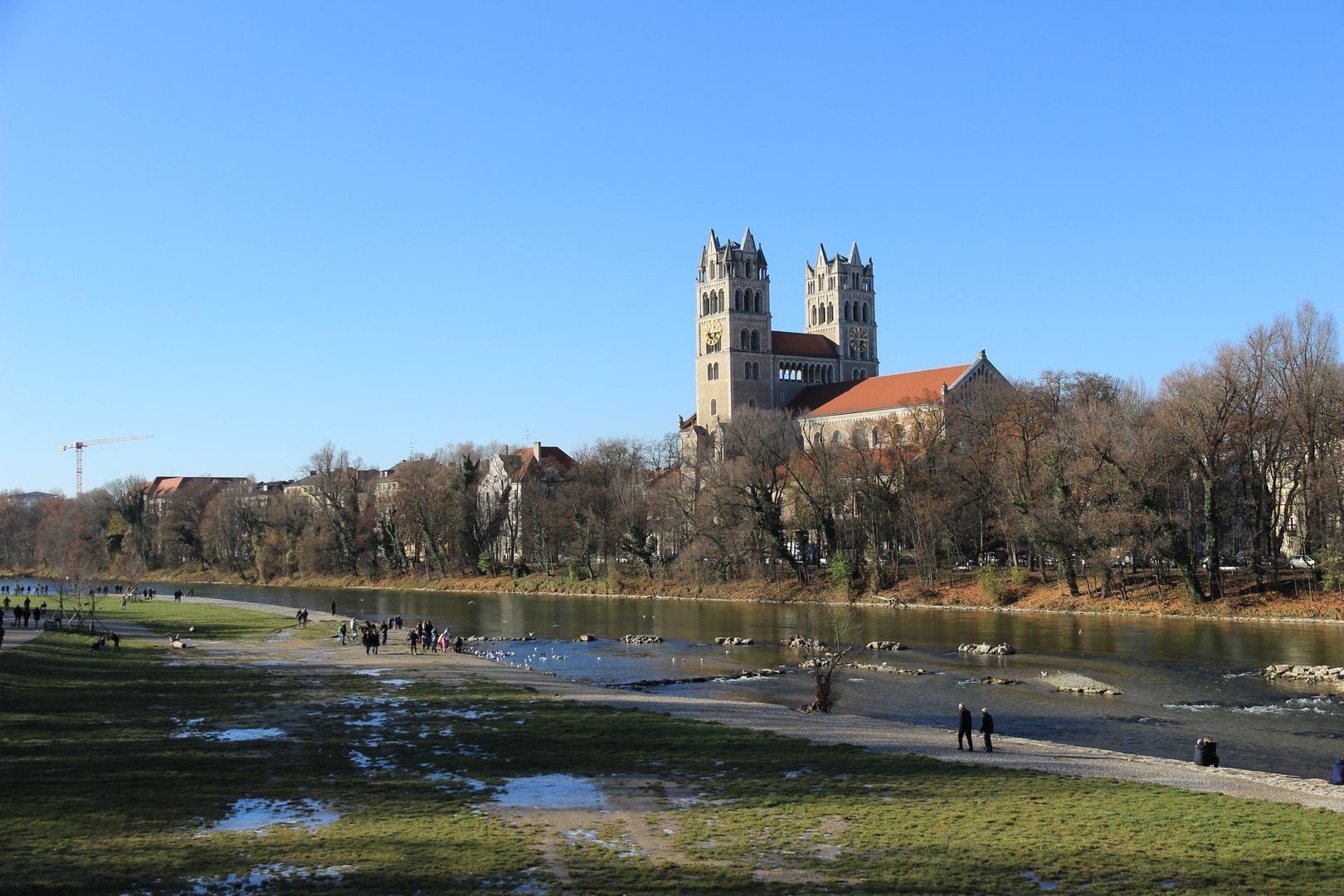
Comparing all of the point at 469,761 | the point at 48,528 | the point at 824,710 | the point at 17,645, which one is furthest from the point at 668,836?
the point at 48,528

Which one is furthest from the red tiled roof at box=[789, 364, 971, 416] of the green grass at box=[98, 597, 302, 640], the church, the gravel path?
the gravel path

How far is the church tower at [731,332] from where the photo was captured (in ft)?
400

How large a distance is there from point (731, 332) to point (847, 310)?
21.8m

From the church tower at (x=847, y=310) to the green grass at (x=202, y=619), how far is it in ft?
276

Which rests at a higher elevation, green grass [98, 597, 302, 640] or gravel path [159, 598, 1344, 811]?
gravel path [159, 598, 1344, 811]

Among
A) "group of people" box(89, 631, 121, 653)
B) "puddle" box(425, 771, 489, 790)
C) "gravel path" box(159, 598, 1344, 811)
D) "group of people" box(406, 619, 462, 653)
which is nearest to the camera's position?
"puddle" box(425, 771, 489, 790)

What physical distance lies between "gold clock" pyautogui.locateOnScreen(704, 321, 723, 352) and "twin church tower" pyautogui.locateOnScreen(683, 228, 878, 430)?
0.32ft

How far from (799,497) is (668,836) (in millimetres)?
60822

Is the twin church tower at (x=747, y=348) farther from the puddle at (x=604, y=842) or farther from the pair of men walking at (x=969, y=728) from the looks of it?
the puddle at (x=604, y=842)

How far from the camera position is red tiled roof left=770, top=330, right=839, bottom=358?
12681 centimetres

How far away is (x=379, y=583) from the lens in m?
98.9

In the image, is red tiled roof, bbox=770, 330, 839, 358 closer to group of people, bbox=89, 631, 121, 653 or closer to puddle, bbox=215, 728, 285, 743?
group of people, bbox=89, 631, 121, 653

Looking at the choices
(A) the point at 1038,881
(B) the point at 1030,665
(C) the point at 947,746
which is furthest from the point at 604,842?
(B) the point at 1030,665

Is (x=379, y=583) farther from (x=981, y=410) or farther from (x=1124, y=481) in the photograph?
(x=1124, y=481)
